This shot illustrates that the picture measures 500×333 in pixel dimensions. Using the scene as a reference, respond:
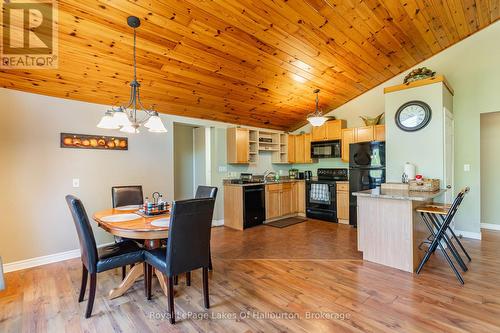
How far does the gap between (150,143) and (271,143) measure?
2.89m

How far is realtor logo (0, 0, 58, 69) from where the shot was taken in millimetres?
2236

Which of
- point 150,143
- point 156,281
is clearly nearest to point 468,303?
point 156,281

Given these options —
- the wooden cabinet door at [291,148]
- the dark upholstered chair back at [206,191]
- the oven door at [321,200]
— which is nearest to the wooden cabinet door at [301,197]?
the oven door at [321,200]

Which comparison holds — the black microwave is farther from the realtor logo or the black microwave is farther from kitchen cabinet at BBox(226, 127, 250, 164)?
the realtor logo

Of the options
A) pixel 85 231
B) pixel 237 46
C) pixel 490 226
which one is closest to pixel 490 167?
pixel 490 226

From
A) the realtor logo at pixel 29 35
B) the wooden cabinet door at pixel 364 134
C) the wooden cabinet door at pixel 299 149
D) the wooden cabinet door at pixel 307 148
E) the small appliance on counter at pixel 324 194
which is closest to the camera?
the realtor logo at pixel 29 35

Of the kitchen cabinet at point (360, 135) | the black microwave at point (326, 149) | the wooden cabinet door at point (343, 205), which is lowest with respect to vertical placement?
the wooden cabinet door at point (343, 205)

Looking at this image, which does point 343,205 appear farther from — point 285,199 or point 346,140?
point 346,140

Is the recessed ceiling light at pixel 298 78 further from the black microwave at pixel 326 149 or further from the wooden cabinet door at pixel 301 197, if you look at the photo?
the wooden cabinet door at pixel 301 197

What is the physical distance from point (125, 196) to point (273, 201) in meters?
3.06

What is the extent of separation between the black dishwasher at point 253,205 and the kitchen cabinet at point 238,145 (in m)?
0.67

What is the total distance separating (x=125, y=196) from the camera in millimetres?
3383

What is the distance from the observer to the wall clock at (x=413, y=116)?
3.78 meters

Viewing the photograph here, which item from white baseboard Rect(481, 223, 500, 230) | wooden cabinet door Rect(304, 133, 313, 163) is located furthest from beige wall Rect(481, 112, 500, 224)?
wooden cabinet door Rect(304, 133, 313, 163)
